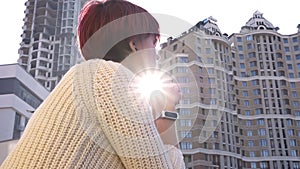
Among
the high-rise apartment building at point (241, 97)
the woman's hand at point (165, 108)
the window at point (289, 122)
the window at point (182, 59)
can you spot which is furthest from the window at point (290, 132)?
the woman's hand at point (165, 108)

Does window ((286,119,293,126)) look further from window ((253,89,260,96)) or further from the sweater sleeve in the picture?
the sweater sleeve

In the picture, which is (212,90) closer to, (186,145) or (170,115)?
(186,145)

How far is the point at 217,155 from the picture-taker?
18875 mm

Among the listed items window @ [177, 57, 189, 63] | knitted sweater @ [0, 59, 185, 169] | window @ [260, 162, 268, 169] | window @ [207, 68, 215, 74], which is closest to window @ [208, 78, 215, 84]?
window @ [207, 68, 215, 74]

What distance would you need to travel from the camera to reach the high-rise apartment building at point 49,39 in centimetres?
2292

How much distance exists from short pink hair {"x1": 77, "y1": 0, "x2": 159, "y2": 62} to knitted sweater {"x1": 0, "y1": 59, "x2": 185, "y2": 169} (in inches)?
3.2

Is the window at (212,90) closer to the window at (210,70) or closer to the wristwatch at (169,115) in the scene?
the window at (210,70)

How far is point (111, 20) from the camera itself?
19.6 inches

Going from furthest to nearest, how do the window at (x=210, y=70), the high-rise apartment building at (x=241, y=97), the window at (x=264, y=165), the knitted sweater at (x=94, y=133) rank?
the window at (x=210, y=70) < the window at (x=264, y=165) < the high-rise apartment building at (x=241, y=97) < the knitted sweater at (x=94, y=133)

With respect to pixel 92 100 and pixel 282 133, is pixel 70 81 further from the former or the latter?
pixel 282 133

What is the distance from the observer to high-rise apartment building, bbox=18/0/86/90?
75.2ft

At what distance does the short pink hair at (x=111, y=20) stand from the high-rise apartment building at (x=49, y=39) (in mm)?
22603

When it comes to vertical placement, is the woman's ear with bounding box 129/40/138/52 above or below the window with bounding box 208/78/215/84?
below

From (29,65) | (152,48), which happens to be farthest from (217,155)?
(152,48)
